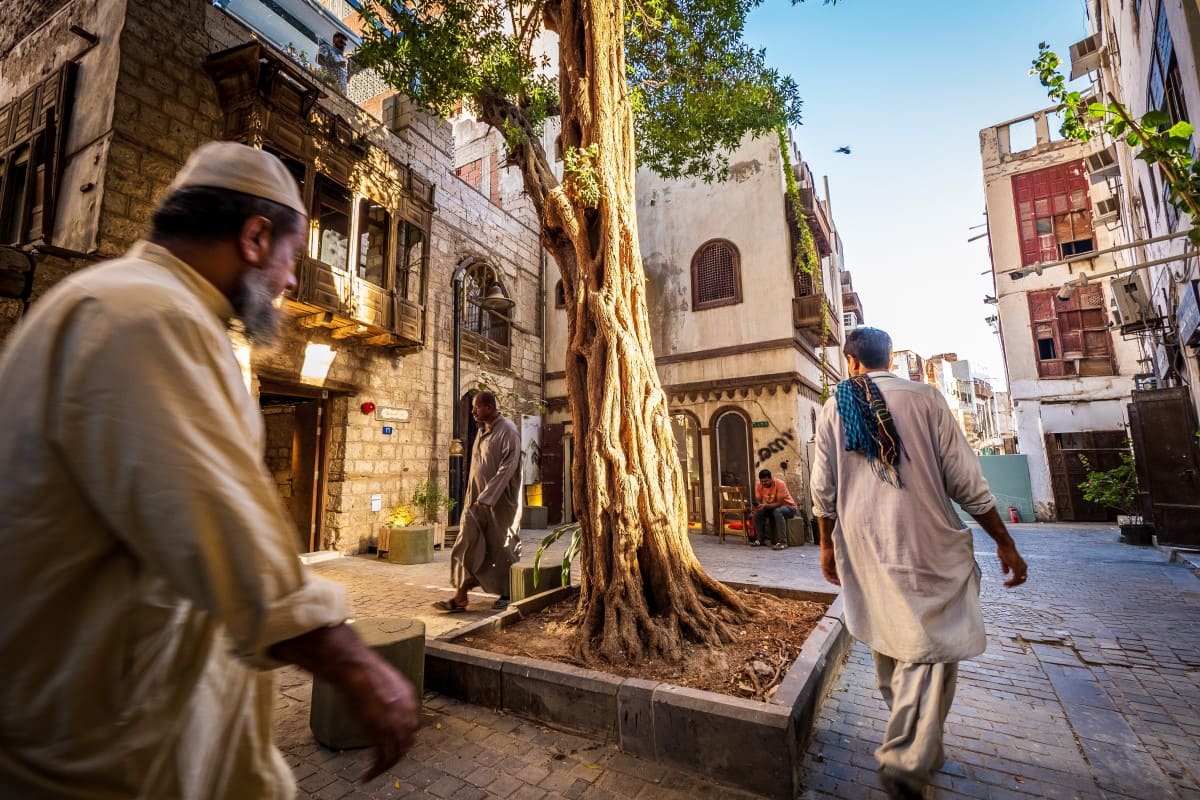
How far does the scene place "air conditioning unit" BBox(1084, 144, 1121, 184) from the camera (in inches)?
429

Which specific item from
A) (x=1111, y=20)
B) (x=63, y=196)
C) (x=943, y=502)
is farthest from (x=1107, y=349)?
(x=63, y=196)

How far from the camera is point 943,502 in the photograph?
252 cm

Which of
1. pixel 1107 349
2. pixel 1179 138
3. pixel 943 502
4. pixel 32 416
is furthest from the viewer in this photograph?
pixel 1107 349

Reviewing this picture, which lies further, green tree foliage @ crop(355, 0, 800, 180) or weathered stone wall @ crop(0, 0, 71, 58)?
weathered stone wall @ crop(0, 0, 71, 58)

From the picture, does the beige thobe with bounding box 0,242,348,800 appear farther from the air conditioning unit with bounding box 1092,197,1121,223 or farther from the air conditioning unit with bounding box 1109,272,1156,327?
the air conditioning unit with bounding box 1092,197,1121,223

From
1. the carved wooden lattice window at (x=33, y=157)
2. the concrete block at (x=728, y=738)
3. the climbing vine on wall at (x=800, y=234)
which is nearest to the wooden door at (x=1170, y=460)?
the climbing vine on wall at (x=800, y=234)

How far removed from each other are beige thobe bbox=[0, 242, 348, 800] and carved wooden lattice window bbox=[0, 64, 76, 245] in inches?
380

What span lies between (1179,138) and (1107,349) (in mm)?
15492

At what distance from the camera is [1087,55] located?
1093cm

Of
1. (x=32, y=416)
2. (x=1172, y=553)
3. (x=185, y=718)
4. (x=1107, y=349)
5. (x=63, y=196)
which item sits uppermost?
(x=63, y=196)

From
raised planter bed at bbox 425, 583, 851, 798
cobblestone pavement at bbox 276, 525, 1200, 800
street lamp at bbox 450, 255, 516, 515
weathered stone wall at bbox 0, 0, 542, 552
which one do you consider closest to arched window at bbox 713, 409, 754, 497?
weathered stone wall at bbox 0, 0, 542, 552

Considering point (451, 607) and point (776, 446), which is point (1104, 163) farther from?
point (451, 607)

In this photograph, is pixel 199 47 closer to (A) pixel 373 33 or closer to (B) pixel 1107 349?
(A) pixel 373 33

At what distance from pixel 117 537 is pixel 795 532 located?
11386 mm
